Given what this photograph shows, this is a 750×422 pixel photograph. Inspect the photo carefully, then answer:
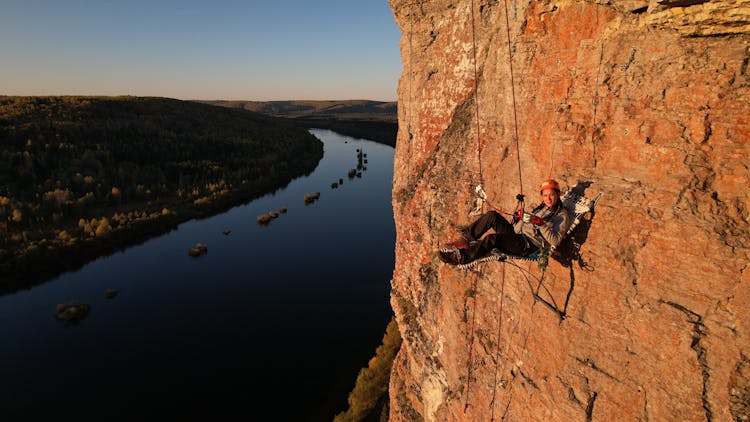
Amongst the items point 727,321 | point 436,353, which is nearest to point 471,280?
point 436,353

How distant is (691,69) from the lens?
463 centimetres

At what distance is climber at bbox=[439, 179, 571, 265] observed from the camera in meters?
5.50

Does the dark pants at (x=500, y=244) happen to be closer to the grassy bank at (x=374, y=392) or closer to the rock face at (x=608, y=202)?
the rock face at (x=608, y=202)

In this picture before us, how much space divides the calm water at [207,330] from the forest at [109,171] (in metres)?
3.72

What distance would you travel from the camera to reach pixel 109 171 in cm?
5016

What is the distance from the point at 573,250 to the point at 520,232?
79 cm

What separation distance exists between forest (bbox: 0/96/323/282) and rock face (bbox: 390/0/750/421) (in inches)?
1381

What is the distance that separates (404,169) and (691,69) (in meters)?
7.15

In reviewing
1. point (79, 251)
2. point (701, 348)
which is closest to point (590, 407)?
point (701, 348)

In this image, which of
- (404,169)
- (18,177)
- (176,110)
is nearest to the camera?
(404,169)

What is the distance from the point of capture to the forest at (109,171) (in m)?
34.1

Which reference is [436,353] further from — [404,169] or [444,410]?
[404,169]

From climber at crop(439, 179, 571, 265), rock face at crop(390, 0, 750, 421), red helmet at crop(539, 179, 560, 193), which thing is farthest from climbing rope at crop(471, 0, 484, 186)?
red helmet at crop(539, 179, 560, 193)

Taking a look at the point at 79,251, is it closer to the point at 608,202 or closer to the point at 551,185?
the point at 551,185
